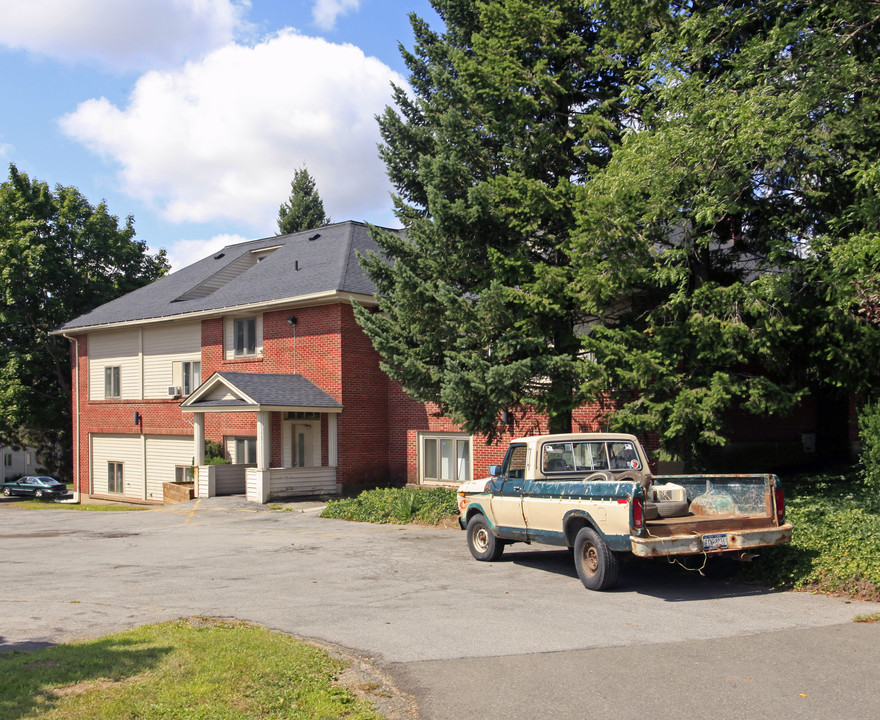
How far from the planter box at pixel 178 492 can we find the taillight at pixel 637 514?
19867 millimetres

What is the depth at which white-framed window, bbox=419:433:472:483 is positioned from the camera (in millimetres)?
23891

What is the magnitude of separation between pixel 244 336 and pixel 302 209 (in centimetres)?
3698

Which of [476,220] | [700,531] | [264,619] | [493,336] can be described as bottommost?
[264,619]

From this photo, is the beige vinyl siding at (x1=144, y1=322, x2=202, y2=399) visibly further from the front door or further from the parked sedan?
the parked sedan

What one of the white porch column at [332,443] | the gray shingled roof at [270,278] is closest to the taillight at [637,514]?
the gray shingled roof at [270,278]

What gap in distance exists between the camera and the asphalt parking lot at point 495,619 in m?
6.20

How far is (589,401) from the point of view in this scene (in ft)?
52.1

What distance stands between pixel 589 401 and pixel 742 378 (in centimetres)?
282

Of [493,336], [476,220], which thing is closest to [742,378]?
[493,336]

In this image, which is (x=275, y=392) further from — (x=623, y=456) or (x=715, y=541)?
(x=715, y=541)

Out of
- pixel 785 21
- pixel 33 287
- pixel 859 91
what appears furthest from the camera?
A: pixel 33 287

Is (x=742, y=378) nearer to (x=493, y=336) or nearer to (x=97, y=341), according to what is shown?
(x=493, y=336)

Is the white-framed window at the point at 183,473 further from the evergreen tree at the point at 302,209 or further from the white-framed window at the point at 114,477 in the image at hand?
the evergreen tree at the point at 302,209

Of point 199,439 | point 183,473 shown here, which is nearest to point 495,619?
point 199,439
